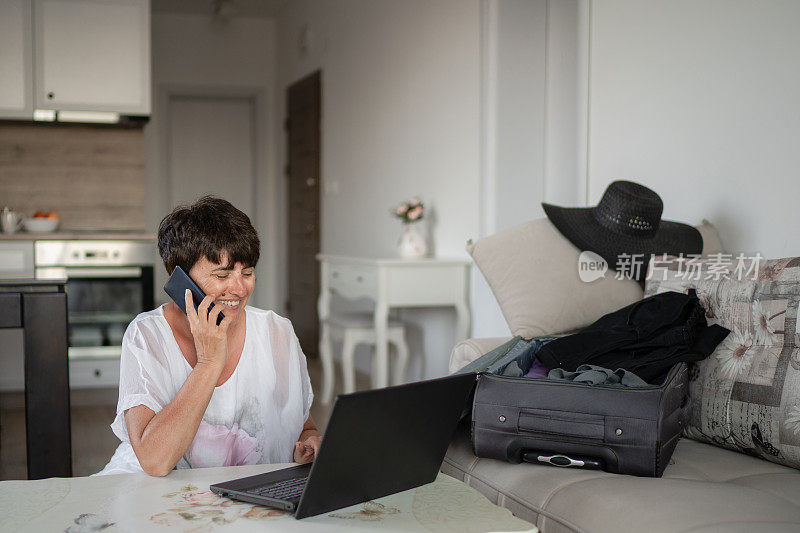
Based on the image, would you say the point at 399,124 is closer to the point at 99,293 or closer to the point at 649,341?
the point at 99,293

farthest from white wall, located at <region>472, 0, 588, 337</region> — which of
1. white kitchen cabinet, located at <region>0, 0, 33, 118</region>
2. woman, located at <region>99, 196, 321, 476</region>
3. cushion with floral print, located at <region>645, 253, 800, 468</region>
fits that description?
white kitchen cabinet, located at <region>0, 0, 33, 118</region>

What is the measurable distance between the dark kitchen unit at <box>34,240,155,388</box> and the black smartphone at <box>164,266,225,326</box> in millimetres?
3359

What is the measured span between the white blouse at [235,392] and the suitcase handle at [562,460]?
50cm

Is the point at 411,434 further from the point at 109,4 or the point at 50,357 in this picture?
the point at 109,4

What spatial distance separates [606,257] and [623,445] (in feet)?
3.02

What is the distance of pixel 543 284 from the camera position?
2379 mm

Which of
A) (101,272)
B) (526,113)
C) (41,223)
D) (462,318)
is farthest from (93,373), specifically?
(526,113)


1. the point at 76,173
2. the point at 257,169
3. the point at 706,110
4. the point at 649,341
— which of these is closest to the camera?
the point at 649,341

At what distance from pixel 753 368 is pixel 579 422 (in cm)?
47

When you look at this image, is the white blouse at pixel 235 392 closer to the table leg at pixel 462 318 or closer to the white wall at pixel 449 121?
the white wall at pixel 449 121

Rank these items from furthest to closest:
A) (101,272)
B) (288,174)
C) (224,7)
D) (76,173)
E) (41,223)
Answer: (288,174) < (224,7) < (76,173) < (41,223) < (101,272)

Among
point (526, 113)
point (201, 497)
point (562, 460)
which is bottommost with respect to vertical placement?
point (562, 460)

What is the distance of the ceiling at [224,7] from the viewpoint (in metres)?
6.86

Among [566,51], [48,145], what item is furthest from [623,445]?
[48,145]
